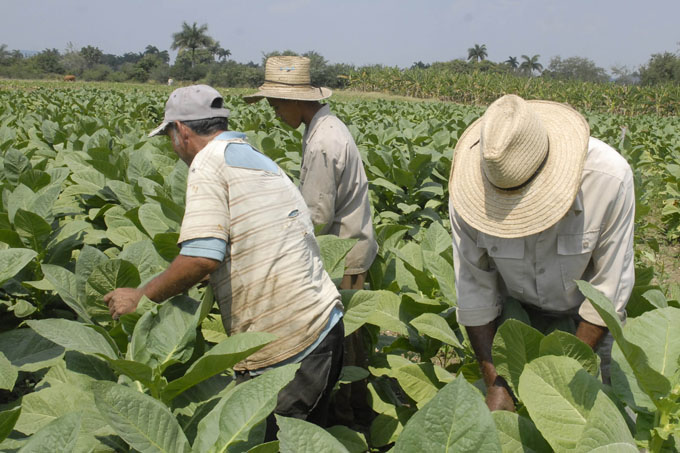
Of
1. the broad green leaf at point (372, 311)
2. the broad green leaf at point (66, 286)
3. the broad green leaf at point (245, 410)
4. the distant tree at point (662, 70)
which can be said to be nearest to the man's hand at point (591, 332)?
the broad green leaf at point (372, 311)

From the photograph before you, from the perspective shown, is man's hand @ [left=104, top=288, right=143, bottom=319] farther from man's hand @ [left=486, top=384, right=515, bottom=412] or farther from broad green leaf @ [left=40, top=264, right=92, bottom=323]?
man's hand @ [left=486, top=384, right=515, bottom=412]

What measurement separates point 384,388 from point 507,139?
5.78 feet

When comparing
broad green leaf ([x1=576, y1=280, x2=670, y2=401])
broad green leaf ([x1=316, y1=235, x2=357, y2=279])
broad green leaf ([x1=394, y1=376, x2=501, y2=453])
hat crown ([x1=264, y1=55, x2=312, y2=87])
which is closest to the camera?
broad green leaf ([x1=394, y1=376, x2=501, y2=453])

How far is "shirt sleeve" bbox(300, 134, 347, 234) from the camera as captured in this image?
335cm

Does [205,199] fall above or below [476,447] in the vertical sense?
above

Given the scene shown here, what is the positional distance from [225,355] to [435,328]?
1.05 metres

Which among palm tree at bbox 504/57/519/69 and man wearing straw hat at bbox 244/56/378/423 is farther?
palm tree at bbox 504/57/519/69

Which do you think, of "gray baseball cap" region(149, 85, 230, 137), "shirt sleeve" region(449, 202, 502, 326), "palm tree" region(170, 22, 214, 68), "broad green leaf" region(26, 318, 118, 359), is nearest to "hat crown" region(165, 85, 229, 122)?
"gray baseball cap" region(149, 85, 230, 137)

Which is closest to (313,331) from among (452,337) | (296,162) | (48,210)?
(452,337)

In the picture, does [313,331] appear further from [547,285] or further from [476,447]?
[476,447]

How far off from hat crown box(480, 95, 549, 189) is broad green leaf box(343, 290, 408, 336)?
900 millimetres

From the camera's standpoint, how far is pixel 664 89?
4144 cm

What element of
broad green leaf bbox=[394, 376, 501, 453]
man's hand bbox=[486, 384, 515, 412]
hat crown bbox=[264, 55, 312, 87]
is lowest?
man's hand bbox=[486, 384, 515, 412]

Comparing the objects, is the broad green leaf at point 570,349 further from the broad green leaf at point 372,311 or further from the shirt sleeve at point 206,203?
the shirt sleeve at point 206,203
